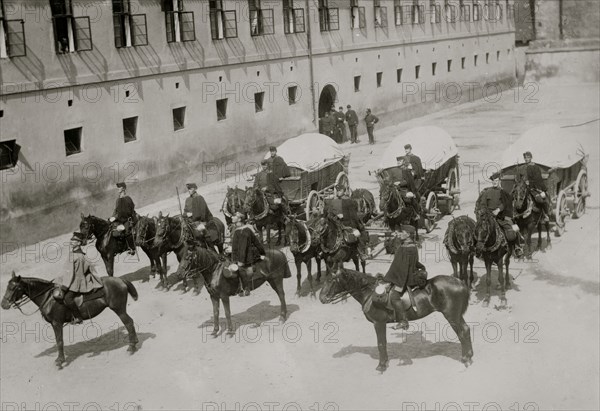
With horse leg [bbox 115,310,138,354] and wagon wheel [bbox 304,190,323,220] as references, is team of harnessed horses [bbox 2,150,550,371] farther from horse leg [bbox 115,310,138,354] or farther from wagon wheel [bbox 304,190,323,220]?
wagon wheel [bbox 304,190,323,220]

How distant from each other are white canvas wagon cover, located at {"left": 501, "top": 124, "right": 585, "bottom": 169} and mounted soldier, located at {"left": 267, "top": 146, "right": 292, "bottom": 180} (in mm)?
4902

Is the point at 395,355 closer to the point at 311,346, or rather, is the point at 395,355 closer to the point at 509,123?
the point at 311,346

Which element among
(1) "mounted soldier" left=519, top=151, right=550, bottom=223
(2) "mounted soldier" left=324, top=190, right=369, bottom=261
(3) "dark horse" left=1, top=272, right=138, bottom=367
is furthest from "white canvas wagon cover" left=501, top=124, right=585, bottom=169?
(3) "dark horse" left=1, top=272, right=138, bottom=367

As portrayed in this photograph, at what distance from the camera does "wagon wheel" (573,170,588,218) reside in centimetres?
1919

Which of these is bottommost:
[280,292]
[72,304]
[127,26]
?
[280,292]

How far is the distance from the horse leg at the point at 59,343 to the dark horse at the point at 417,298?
4.03 metres

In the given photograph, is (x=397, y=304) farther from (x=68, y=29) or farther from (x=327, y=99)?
(x=327, y=99)

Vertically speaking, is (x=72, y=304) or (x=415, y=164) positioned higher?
(x=415, y=164)

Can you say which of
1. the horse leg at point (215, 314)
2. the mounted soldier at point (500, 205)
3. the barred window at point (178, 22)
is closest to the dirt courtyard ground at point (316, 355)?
the horse leg at point (215, 314)

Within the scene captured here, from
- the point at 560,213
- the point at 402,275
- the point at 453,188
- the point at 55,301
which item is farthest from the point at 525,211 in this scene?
the point at 55,301

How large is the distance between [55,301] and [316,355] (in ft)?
13.0

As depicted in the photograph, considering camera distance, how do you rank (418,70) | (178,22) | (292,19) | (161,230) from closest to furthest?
(161,230), (178,22), (292,19), (418,70)

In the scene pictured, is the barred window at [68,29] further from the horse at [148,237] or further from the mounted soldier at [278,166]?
the horse at [148,237]

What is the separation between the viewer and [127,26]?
73.2 ft
